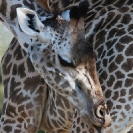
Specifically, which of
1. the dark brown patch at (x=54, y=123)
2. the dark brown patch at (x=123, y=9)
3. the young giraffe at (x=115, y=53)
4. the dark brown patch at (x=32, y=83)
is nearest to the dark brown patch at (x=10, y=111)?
the dark brown patch at (x=32, y=83)

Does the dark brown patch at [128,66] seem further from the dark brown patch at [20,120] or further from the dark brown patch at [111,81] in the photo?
the dark brown patch at [20,120]

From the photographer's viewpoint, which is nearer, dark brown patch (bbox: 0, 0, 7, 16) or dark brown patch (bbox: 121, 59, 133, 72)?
dark brown patch (bbox: 121, 59, 133, 72)

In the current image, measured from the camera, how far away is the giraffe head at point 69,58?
4160mm

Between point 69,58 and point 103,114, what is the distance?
0.42 meters

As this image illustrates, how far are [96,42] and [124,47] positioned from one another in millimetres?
269

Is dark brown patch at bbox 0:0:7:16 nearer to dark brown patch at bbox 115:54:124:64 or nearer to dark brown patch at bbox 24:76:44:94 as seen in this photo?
dark brown patch at bbox 24:76:44:94

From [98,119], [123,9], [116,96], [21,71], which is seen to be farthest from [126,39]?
[21,71]

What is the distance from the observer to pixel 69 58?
13.6 feet

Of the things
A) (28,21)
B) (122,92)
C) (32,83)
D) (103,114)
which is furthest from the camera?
(32,83)

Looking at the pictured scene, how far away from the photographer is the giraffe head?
4.16 metres

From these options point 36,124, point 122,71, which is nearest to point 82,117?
point 122,71

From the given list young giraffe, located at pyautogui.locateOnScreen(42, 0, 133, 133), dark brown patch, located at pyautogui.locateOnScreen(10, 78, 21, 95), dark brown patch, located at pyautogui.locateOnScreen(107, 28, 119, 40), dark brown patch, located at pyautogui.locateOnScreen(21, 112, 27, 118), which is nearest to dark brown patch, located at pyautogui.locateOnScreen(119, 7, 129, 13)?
young giraffe, located at pyautogui.locateOnScreen(42, 0, 133, 133)

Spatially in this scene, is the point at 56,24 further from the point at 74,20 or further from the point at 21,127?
the point at 21,127

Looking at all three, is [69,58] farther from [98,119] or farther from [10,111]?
[10,111]
